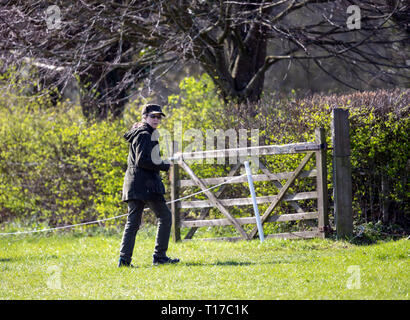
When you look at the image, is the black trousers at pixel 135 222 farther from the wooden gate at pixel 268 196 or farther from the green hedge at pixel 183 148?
the green hedge at pixel 183 148

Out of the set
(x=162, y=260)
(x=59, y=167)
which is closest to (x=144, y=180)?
(x=162, y=260)

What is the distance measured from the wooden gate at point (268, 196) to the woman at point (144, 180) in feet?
6.07

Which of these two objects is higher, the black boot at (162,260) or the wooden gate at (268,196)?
the wooden gate at (268,196)

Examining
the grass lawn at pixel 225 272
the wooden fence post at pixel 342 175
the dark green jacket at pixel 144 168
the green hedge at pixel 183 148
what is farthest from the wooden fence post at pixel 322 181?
the dark green jacket at pixel 144 168

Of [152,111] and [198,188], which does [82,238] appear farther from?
[152,111]

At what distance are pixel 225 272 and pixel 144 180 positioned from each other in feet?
5.15

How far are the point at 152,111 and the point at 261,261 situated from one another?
7.97 ft

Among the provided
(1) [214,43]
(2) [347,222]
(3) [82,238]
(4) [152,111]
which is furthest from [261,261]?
(1) [214,43]

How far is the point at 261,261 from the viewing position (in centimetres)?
736

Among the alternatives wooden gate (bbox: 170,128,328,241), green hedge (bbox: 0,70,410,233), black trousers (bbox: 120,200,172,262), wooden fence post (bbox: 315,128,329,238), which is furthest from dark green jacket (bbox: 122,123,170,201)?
green hedge (bbox: 0,70,410,233)

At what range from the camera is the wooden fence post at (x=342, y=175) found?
8328 mm

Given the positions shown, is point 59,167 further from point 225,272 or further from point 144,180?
point 225,272

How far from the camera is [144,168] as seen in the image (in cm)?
714
